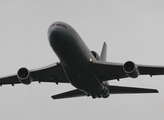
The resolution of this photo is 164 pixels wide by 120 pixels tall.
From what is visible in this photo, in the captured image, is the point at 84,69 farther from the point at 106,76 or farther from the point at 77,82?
the point at 106,76

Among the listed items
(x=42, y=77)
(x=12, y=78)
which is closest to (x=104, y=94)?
(x=42, y=77)

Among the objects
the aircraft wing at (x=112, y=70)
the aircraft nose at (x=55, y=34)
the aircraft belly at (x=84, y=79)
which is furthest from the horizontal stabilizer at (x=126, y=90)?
the aircraft nose at (x=55, y=34)

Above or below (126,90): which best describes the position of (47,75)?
above

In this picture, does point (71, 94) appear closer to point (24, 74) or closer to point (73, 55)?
point (24, 74)

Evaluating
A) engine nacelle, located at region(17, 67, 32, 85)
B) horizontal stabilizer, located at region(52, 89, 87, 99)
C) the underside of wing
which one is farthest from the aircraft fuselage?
engine nacelle, located at region(17, 67, 32, 85)

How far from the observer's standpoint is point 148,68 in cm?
3478

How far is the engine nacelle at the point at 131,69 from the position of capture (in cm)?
3256

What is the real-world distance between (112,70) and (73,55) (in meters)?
5.70

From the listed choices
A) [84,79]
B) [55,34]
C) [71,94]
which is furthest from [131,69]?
[71,94]

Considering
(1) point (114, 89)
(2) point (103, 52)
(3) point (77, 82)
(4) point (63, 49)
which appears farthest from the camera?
(2) point (103, 52)

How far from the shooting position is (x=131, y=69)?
3284 centimetres

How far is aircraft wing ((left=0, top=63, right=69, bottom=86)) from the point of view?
36.2 meters

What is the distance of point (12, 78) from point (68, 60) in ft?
32.1

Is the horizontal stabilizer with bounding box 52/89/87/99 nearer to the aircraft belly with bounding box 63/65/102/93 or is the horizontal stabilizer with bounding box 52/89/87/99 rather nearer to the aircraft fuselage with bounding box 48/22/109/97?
the aircraft belly with bounding box 63/65/102/93
